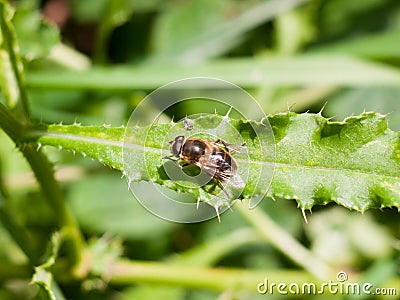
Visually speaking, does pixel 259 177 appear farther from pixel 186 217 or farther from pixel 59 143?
pixel 186 217

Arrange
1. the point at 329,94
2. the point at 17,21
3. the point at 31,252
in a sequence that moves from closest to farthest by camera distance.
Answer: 1. the point at 31,252
2. the point at 17,21
3. the point at 329,94

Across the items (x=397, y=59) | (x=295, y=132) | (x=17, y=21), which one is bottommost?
(x=295, y=132)

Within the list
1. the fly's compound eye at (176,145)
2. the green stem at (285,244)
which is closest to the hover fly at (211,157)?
the fly's compound eye at (176,145)

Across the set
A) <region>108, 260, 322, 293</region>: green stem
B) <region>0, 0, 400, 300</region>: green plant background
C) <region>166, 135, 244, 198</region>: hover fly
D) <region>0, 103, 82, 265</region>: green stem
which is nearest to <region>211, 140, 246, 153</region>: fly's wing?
<region>166, 135, 244, 198</region>: hover fly

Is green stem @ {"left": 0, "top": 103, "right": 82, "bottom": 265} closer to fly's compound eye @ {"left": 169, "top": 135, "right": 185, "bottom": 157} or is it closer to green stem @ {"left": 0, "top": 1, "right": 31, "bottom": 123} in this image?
green stem @ {"left": 0, "top": 1, "right": 31, "bottom": 123}

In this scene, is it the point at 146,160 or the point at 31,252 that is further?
the point at 31,252

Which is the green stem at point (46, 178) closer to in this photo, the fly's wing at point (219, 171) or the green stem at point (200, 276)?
the green stem at point (200, 276)

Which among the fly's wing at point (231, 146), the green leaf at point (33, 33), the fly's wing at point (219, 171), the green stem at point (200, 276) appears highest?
the green leaf at point (33, 33)

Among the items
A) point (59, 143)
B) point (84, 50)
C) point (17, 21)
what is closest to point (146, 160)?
point (59, 143)
